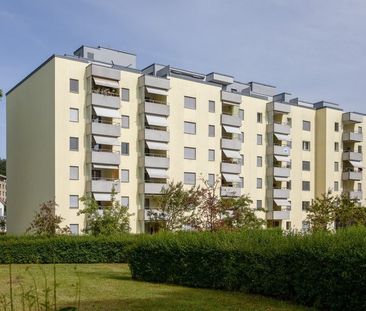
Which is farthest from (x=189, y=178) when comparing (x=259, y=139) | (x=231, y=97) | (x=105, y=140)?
(x=259, y=139)

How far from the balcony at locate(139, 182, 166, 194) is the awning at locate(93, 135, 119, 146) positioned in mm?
5209

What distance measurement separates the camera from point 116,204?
33.5 metres

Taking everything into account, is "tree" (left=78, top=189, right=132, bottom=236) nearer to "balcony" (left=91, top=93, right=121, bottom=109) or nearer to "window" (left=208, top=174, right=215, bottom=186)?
"balcony" (left=91, top=93, right=121, bottom=109)

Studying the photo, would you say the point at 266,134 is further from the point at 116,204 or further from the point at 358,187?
the point at 116,204

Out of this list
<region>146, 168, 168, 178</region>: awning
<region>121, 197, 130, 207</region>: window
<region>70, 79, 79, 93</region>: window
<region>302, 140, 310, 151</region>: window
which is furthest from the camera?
<region>302, 140, 310, 151</region>: window

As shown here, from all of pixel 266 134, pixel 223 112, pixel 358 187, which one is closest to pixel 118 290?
pixel 223 112

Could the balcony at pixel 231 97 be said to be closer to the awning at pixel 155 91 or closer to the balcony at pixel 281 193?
the awning at pixel 155 91

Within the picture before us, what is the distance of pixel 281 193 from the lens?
180 ft

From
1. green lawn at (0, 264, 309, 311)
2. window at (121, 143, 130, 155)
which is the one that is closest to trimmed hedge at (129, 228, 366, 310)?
green lawn at (0, 264, 309, 311)

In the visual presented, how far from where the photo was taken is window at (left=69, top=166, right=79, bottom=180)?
40.7m

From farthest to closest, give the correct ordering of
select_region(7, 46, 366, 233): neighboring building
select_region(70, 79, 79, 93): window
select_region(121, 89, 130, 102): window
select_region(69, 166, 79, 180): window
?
select_region(121, 89, 130, 102): window
select_region(70, 79, 79, 93): window
select_region(7, 46, 366, 233): neighboring building
select_region(69, 166, 79, 180): window

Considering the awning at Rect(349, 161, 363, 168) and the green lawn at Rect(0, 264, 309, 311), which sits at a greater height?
the awning at Rect(349, 161, 363, 168)

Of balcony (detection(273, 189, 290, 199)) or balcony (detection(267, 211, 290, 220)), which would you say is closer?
balcony (detection(267, 211, 290, 220))

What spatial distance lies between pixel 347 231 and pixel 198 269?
5637 millimetres
